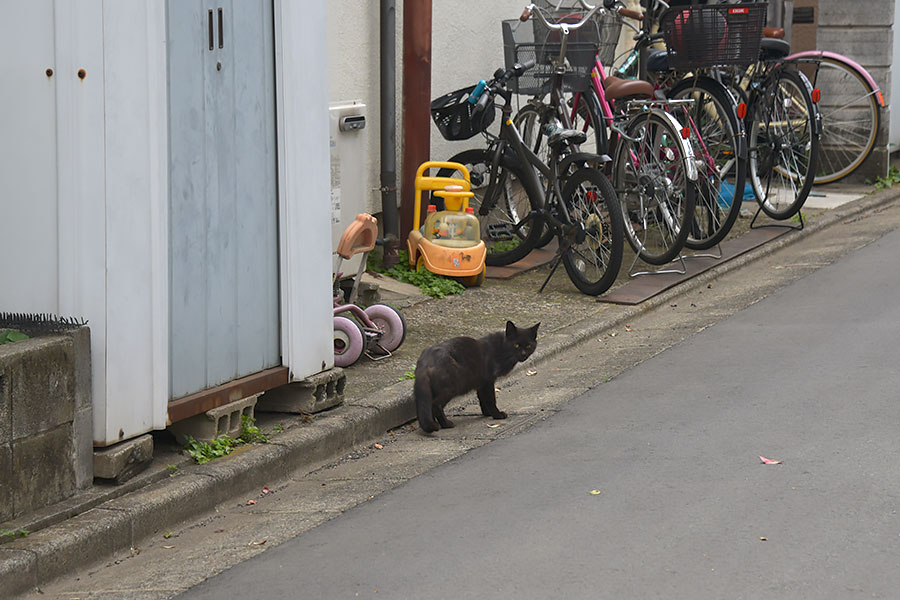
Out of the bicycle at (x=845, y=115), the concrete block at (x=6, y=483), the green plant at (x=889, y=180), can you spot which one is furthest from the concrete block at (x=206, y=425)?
the green plant at (x=889, y=180)

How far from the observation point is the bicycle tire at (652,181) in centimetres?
925

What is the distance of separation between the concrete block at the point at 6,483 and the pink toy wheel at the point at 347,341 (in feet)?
8.70

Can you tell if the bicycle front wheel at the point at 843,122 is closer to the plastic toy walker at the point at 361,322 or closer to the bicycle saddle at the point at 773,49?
the bicycle saddle at the point at 773,49

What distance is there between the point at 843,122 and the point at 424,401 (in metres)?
9.02

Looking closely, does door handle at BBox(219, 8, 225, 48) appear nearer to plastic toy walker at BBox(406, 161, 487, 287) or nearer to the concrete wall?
the concrete wall

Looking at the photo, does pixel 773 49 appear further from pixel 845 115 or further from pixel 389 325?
pixel 389 325

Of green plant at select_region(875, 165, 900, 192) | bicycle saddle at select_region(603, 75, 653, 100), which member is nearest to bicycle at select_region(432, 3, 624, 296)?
bicycle saddle at select_region(603, 75, 653, 100)

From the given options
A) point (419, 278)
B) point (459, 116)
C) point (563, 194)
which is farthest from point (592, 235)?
point (459, 116)

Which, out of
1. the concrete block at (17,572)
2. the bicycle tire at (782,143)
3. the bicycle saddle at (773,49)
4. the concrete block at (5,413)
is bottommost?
the concrete block at (17,572)

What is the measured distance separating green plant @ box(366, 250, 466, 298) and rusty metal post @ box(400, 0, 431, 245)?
48 centimetres

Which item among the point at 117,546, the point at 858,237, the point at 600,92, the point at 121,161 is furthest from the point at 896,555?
the point at 858,237

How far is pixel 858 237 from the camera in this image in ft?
35.1

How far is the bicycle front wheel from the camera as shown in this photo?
13289 mm

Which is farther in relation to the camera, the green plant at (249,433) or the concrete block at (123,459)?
the green plant at (249,433)
